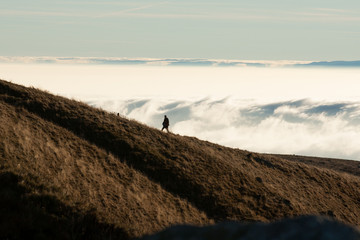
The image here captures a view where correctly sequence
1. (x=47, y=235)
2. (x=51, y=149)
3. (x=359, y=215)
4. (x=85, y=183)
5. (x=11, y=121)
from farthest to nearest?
(x=359, y=215)
(x=11, y=121)
(x=51, y=149)
(x=85, y=183)
(x=47, y=235)

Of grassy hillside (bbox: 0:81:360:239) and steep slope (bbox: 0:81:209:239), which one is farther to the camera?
steep slope (bbox: 0:81:209:239)

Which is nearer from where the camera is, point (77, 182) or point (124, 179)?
point (77, 182)

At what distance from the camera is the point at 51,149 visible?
74.8 feet

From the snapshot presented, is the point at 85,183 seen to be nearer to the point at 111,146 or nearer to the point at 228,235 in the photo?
the point at 111,146

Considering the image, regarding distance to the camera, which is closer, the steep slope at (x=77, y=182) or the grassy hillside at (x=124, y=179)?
the grassy hillside at (x=124, y=179)

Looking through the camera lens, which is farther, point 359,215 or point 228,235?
point 359,215

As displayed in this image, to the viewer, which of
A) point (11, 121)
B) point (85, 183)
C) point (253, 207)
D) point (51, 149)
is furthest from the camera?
point (253, 207)

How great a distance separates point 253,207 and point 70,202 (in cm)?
1754

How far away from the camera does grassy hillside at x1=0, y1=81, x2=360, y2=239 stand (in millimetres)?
12188

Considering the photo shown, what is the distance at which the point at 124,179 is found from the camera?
2380cm

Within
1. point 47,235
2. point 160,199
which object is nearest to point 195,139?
point 160,199

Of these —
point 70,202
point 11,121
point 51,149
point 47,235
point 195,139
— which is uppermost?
point 195,139

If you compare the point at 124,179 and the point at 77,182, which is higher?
the point at 124,179

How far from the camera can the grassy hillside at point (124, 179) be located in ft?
40.0
